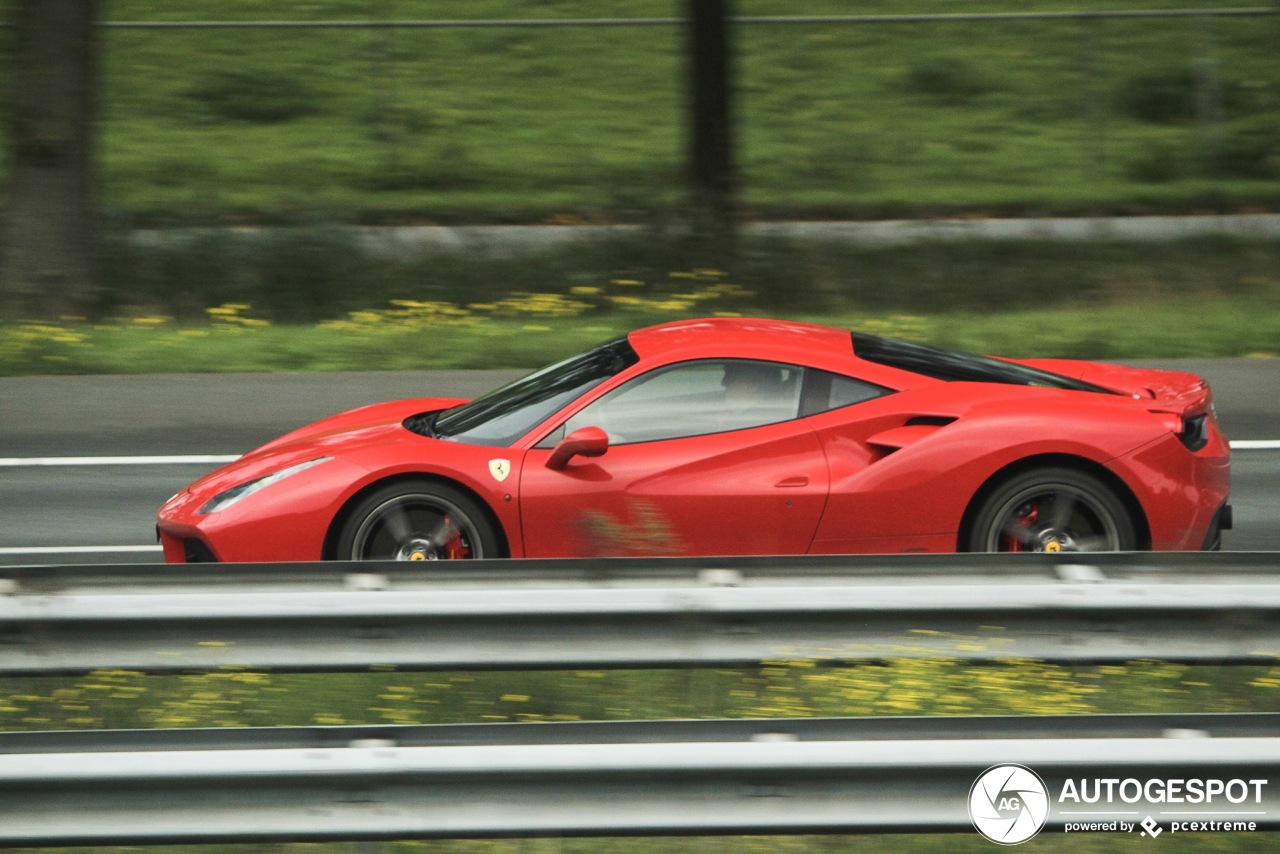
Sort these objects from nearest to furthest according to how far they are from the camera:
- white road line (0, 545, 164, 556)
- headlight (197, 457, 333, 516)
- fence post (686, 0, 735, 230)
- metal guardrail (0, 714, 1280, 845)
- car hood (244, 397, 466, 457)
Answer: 1. metal guardrail (0, 714, 1280, 845)
2. headlight (197, 457, 333, 516)
3. car hood (244, 397, 466, 457)
4. white road line (0, 545, 164, 556)
5. fence post (686, 0, 735, 230)

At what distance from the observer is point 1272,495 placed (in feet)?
27.0

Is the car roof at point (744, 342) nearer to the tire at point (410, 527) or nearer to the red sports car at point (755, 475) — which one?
the red sports car at point (755, 475)

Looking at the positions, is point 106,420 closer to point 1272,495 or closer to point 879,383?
point 879,383

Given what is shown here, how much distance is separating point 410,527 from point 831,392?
72.5 inches

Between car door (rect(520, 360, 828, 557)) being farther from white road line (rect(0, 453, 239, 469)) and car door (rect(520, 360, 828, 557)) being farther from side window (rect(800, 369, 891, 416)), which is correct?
white road line (rect(0, 453, 239, 469))

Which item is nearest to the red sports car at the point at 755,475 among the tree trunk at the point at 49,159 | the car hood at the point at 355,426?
the car hood at the point at 355,426

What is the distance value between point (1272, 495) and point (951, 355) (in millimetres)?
2712

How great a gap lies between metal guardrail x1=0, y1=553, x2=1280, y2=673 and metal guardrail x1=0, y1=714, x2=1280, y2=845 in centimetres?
53

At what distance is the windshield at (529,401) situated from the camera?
630 centimetres

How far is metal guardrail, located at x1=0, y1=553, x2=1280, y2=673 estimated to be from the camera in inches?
150

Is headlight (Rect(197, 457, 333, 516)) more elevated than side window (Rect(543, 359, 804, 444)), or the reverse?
side window (Rect(543, 359, 804, 444))

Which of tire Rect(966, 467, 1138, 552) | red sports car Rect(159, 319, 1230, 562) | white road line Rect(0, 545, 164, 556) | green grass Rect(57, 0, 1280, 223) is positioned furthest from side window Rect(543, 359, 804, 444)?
green grass Rect(57, 0, 1280, 223)

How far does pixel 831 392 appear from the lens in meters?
6.16

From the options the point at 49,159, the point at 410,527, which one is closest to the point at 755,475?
the point at 410,527
